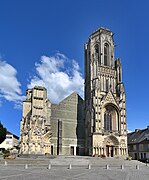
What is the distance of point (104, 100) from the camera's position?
4994 centimetres

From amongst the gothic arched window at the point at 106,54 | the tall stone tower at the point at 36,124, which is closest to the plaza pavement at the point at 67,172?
the tall stone tower at the point at 36,124

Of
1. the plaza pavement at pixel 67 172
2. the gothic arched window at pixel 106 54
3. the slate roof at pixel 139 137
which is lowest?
the plaza pavement at pixel 67 172

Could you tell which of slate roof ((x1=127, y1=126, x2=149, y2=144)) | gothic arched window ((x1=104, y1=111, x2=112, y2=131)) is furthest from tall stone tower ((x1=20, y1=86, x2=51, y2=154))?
slate roof ((x1=127, y1=126, x2=149, y2=144))

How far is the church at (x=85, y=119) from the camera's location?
4631 centimetres

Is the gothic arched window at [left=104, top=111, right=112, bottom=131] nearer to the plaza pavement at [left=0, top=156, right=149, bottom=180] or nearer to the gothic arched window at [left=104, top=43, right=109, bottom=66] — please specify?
the plaza pavement at [left=0, top=156, right=149, bottom=180]

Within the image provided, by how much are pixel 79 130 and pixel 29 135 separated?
12.3m

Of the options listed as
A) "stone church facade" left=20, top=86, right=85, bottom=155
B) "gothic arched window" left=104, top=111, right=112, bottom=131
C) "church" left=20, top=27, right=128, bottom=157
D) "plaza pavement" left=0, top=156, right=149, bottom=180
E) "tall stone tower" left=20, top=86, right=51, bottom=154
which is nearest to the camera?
"plaza pavement" left=0, top=156, right=149, bottom=180

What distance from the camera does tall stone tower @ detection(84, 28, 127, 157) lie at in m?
47.5

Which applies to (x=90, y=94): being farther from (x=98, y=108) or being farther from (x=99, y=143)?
(x=99, y=143)

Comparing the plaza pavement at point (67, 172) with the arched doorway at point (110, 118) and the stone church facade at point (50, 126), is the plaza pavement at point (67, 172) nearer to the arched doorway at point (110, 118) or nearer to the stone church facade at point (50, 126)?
the stone church facade at point (50, 126)

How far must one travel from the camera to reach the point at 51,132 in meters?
47.8

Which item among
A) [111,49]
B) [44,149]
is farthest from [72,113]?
[111,49]

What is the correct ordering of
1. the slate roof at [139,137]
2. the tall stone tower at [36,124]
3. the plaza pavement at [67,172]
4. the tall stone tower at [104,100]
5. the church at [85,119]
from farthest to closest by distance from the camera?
the slate roof at [139,137] → the tall stone tower at [104,100] → the church at [85,119] → the tall stone tower at [36,124] → the plaza pavement at [67,172]

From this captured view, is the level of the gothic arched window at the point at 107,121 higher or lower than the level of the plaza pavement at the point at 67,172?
higher
